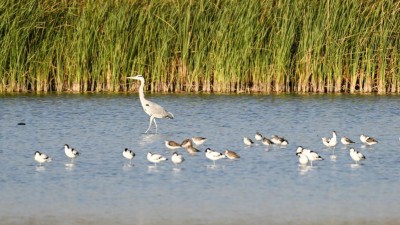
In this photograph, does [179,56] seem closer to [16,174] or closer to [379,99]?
[379,99]

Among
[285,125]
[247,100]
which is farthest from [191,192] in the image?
[247,100]

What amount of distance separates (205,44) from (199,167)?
8.74 m

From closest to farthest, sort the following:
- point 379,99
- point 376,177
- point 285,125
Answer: point 376,177, point 285,125, point 379,99

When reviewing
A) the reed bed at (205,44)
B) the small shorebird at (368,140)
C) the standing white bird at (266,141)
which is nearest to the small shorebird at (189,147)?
the standing white bird at (266,141)

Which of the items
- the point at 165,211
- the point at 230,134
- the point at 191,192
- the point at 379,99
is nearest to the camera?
the point at 165,211

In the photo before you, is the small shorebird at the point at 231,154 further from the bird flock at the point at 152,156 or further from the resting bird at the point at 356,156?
the resting bird at the point at 356,156

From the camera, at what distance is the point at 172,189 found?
38.2 ft

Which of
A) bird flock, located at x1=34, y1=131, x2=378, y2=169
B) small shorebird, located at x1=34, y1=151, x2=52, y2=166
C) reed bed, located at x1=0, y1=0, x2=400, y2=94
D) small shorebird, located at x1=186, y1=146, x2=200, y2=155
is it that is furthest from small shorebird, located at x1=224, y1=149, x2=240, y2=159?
reed bed, located at x1=0, y1=0, x2=400, y2=94

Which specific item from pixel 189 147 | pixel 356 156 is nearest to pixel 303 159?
pixel 356 156

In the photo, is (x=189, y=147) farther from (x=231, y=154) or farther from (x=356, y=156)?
(x=356, y=156)

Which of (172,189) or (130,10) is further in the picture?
(130,10)

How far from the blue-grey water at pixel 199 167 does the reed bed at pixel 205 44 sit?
589 mm

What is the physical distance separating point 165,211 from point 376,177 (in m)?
3.27

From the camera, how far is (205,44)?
2192cm
